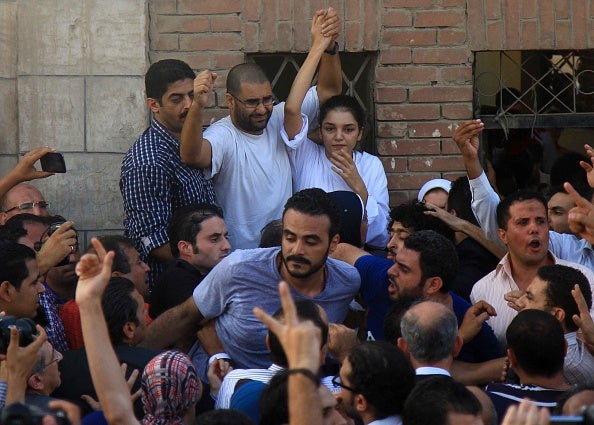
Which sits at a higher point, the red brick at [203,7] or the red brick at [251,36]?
the red brick at [203,7]

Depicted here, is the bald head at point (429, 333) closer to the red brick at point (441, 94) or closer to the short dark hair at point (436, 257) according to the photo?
the short dark hair at point (436, 257)

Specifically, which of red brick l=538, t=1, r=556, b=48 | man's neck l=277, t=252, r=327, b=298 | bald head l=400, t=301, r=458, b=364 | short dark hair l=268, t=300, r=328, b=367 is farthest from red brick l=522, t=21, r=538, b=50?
short dark hair l=268, t=300, r=328, b=367

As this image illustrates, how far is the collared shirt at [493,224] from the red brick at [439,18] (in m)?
1.29

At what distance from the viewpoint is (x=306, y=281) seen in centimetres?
616

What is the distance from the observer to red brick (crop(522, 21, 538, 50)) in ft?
25.8

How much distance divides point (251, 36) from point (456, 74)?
1302 mm

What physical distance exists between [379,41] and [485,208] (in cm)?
144

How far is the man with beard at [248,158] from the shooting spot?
7.18 m

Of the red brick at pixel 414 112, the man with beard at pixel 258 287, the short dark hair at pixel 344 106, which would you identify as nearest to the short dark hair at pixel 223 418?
the man with beard at pixel 258 287

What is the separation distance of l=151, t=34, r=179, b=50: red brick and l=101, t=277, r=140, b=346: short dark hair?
2.28 m

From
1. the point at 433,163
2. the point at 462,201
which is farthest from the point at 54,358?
the point at 433,163

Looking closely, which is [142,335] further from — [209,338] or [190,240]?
[190,240]

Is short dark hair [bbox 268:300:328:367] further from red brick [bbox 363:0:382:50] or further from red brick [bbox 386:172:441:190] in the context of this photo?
red brick [bbox 363:0:382:50]

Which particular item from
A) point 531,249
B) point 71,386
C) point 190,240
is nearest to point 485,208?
point 531,249
